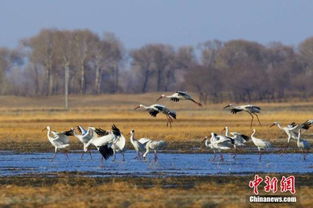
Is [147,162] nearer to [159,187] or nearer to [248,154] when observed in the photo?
[248,154]

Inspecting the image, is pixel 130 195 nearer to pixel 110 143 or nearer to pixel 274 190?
pixel 274 190

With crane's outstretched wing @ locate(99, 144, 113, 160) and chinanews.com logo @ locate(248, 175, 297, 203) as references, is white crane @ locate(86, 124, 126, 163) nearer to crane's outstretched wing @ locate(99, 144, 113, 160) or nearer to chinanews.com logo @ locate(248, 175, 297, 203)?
crane's outstretched wing @ locate(99, 144, 113, 160)

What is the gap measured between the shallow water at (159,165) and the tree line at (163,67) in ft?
228

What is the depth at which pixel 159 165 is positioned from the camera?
2273 cm

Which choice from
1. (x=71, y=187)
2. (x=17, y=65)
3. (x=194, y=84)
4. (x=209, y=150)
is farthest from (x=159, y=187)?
(x=17, y=65)

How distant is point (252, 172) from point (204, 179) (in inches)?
80.6

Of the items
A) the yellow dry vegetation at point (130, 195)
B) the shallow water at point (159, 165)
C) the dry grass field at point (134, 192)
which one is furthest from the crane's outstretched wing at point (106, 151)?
the yellow dry vegetation at point (130, 195)

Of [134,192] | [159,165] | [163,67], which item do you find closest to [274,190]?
[134,192]

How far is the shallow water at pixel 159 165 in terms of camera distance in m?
20.7

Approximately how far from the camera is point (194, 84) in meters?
98.8

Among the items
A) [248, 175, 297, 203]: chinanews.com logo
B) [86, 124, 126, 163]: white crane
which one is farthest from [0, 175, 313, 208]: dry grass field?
[86, 124, 126, 163]: white crane

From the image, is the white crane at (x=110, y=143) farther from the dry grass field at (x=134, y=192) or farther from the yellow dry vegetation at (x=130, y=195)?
the yellow dry vegetation at (x=130, y=195)

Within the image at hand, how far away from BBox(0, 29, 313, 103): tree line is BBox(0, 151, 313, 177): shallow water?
6950 centimetres

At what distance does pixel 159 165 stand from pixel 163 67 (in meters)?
107
